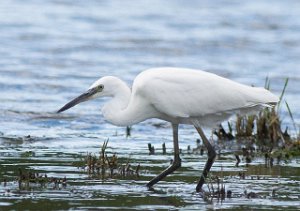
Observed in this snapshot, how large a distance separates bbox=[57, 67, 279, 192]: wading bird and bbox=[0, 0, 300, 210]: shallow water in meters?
0.61

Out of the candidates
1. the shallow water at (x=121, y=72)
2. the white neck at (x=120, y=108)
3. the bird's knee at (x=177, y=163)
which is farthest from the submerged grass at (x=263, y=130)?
the white neck at (x=120, y=108)

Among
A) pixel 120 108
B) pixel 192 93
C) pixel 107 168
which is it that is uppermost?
pixel 192 93

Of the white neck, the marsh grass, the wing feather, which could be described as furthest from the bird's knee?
the white neck

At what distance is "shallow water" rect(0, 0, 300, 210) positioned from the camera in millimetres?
9102

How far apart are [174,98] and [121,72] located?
29.2 feet

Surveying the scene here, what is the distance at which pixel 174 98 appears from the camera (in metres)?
9.72

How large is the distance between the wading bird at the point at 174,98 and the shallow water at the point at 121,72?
1.99 feet

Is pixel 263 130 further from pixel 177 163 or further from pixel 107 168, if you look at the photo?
pixel 107 168

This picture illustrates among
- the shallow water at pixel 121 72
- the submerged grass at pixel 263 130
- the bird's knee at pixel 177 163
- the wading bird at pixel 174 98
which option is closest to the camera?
the shallow water at pixel 121 72

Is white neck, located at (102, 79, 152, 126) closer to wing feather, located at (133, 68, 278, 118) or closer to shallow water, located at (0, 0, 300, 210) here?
wing feather, located at (133, 68, 278, 118)

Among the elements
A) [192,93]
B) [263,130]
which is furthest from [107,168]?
[263,130]

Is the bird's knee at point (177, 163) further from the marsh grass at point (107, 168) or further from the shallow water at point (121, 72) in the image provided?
the marsh grass at point (107, 168)

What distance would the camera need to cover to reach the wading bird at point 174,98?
9633 millimetres

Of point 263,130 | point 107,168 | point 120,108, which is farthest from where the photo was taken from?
point 263,130
